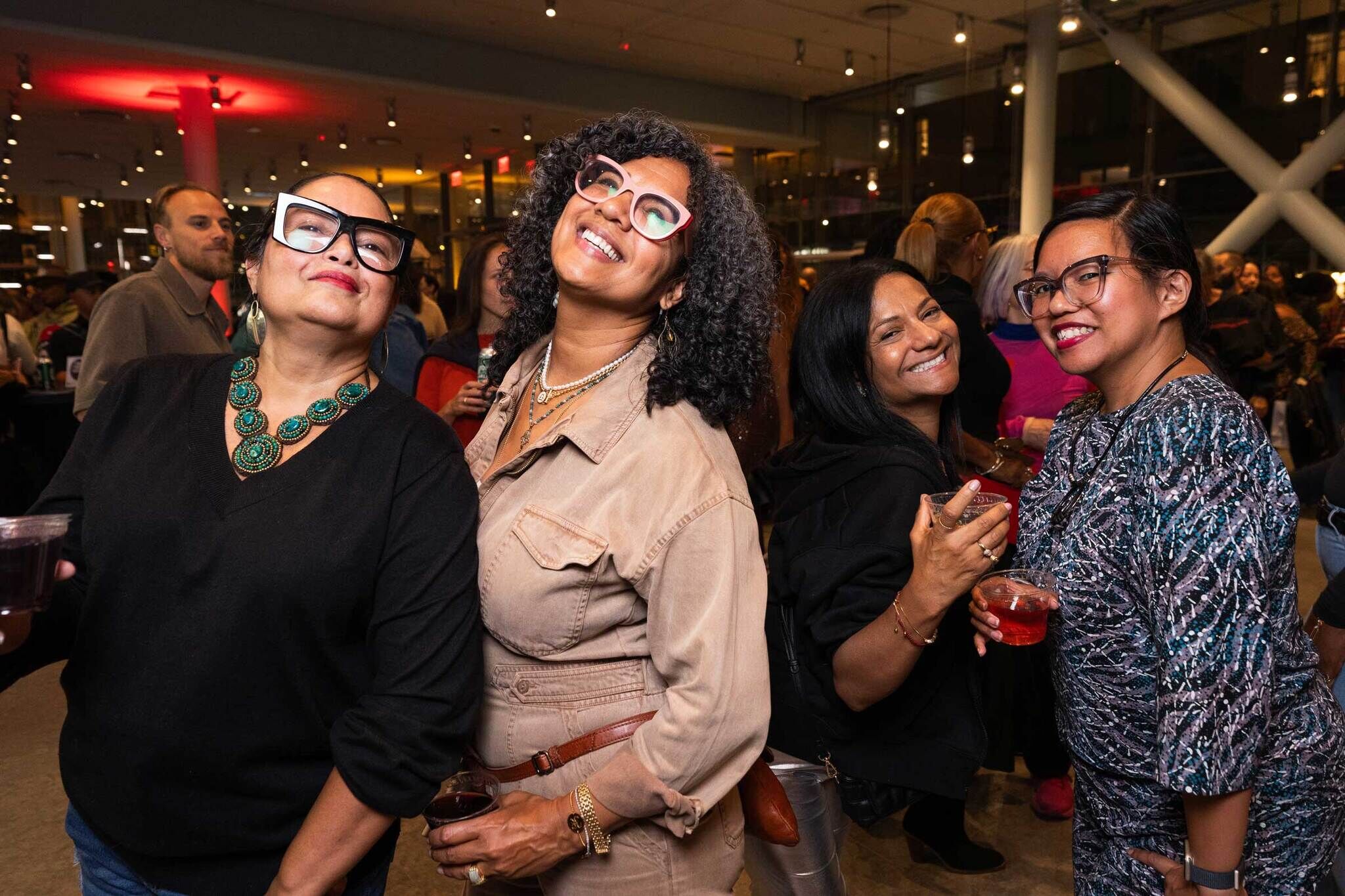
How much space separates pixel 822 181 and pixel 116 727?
14593mm

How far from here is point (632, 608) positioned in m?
1.38

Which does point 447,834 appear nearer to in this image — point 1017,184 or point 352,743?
point 352,743

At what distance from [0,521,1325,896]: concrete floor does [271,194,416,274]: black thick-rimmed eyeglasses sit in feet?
6.78

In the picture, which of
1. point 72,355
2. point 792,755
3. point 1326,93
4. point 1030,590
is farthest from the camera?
point 1326,93

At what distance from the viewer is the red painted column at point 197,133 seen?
1012cm

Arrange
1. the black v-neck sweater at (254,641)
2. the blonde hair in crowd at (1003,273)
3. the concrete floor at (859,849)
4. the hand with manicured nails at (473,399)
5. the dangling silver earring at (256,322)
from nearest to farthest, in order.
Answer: the black v-neck sweater at (254,641)
the dangling silver earring at (256,322)
the concrete floor at (859,849)
the hand with manicured nails at (473,399)
the blonde hair in crowd at (1003,273)

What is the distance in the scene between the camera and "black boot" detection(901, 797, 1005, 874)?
2.77 meters

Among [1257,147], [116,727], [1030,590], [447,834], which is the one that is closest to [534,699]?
[447,834]

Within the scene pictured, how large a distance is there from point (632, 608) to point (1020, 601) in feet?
2.05

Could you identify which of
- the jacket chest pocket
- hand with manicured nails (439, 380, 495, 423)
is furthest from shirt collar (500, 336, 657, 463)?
hand with manicured nails (439, 380, 495, 423)

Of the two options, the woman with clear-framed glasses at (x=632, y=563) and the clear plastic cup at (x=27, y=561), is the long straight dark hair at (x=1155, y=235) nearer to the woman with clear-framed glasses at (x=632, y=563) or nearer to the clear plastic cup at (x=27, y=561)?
the woman with clear-framed glasses at (x=632, y=563)

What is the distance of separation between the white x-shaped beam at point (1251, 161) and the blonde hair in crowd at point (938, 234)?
7.25 m

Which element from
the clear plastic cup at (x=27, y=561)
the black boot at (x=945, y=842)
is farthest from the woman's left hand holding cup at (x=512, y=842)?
the black boot at (x=945, y=842)

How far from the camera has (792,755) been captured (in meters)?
1.84
